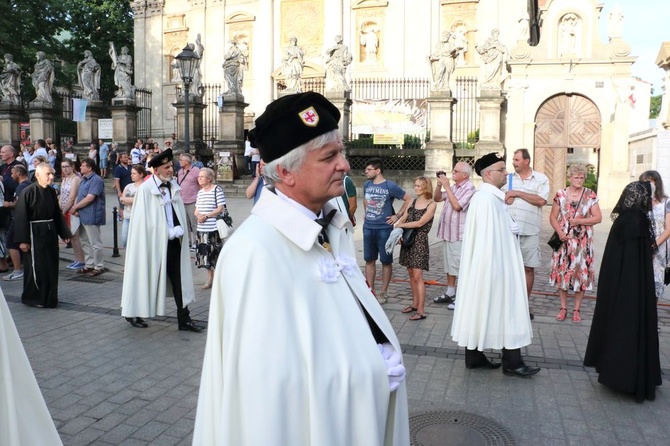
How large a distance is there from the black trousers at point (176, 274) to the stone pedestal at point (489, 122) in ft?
53.8

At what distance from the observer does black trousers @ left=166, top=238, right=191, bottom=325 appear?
7.13 metres

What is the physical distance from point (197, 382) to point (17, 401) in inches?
107

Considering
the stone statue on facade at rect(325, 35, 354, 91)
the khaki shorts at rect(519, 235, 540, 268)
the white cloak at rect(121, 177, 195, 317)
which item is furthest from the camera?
the stone statue on facade at rect(325, 35, 354, 91)

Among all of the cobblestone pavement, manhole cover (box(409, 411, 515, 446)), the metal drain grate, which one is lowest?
manhole cover (box(409, 411, 515, 446))

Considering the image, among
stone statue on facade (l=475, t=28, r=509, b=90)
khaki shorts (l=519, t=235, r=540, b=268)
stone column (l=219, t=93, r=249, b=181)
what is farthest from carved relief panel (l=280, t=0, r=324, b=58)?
khaki shorts (l=519, t=235, r=540, b=268)

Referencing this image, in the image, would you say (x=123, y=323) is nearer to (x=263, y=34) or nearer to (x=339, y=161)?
(x=339, y=161)

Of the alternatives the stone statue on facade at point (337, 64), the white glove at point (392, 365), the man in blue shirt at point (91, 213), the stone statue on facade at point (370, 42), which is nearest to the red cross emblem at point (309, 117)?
the white glove at point (392, 365)

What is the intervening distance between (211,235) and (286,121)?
7.25 meters

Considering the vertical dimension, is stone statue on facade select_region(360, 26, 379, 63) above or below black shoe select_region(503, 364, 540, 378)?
above

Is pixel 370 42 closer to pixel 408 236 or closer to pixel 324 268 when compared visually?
pixel 408 236

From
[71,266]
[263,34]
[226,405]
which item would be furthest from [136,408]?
[263,34]

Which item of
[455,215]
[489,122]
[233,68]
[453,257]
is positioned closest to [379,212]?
[455,215]

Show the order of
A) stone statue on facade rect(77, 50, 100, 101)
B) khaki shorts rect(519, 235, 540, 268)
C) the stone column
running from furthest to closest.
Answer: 1. stone statue on facade rect(77, 50, 100, 101)
2. the stone column
3. khaki shorts rect(519, 235, 540, 268)

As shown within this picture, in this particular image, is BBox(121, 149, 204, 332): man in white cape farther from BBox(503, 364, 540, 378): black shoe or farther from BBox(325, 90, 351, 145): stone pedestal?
BBox(325, 90, 351, 145): stone pedestal
